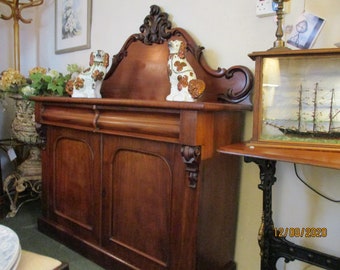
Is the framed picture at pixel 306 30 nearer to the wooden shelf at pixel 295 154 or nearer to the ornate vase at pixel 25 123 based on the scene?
the wooden shelf at pixel 295 154

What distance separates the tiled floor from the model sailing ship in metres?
1.23

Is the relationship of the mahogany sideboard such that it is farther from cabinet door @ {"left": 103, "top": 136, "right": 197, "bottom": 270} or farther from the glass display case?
the glass display case

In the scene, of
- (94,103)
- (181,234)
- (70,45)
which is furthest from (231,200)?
(70,45)

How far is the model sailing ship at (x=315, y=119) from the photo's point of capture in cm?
98

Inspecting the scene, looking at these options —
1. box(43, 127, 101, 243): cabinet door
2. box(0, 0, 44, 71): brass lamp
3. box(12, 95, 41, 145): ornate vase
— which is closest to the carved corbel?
box(43, 127, 101, 243): cabinet door

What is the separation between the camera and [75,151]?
5.24ft

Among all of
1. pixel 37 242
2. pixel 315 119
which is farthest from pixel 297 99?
pixel 37 242

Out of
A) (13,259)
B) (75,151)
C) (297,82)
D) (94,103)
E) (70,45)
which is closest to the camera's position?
(13,259)

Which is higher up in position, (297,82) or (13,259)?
(297,82)

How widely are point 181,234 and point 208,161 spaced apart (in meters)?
0.33

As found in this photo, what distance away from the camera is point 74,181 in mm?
1611

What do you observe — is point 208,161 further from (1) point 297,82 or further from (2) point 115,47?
(2) point 115,47
